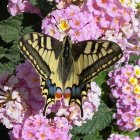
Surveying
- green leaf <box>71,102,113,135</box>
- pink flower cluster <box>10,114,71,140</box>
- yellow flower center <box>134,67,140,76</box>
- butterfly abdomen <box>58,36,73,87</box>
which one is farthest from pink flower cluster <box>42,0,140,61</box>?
pink flower cluster <box>10,114,71,140</box>

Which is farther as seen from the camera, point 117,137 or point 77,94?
point 117,137

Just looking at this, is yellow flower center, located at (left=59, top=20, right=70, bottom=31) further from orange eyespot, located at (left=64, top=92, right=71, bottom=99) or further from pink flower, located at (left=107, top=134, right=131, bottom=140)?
pink flower, located at (left=107, top=134, right=131, bottom=140)

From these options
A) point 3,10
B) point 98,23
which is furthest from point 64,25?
point 3,10

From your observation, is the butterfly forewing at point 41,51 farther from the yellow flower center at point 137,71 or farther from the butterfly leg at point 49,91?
the yellow flower center at point 137,71

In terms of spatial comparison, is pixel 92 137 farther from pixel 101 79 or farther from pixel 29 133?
pixel 29 133

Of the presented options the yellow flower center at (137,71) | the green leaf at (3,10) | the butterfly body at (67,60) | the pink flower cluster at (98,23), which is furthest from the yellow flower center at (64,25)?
the green leaf at (3,10)

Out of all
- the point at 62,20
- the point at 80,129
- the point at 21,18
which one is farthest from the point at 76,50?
the point at 21,18

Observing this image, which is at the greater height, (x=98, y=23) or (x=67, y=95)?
(x=98, y=23)
